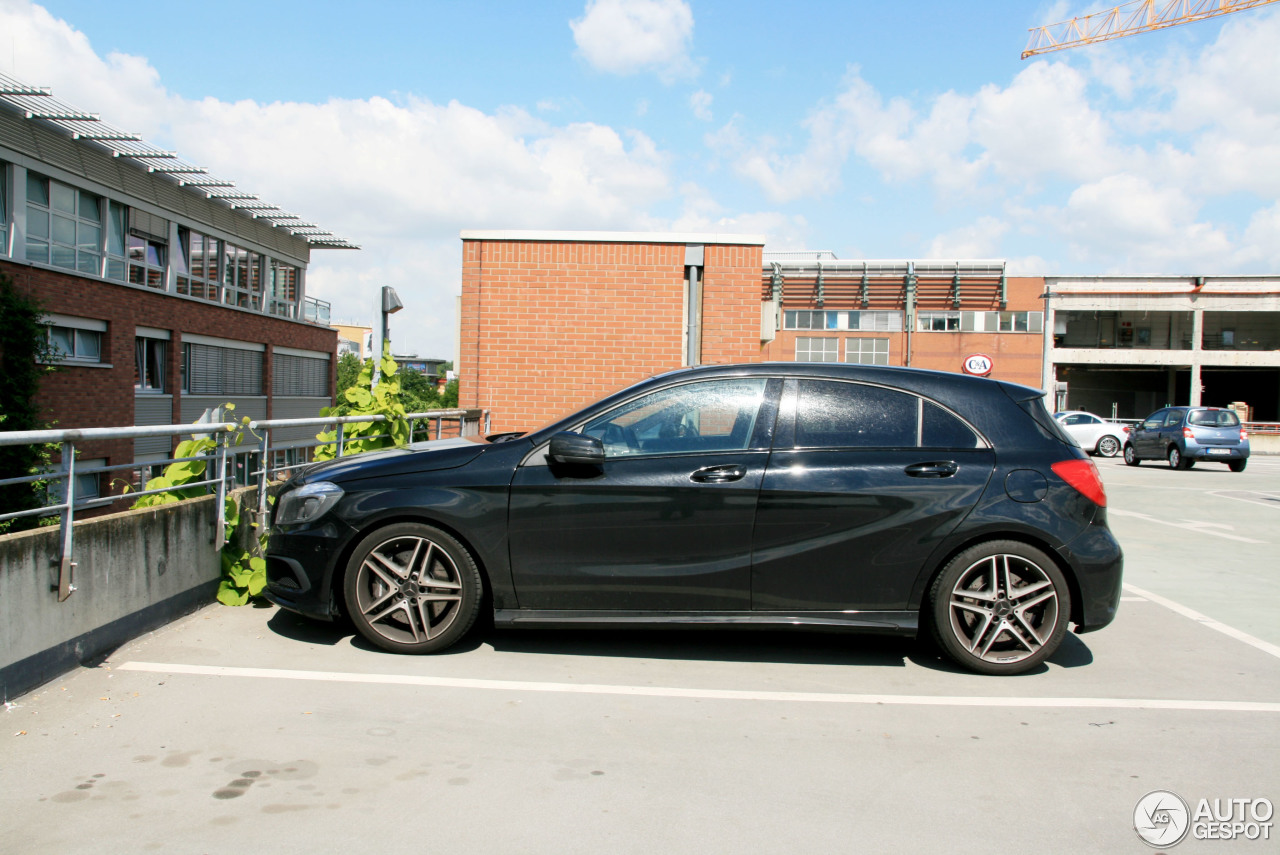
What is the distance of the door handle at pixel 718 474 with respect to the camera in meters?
4.74

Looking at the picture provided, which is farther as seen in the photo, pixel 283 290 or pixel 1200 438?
pixel 283 290

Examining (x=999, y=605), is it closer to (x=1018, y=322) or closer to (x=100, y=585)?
(x=100, y=585)

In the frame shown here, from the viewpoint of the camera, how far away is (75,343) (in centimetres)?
2639

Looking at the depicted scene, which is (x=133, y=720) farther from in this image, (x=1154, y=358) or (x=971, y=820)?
(x=1154, y=358)

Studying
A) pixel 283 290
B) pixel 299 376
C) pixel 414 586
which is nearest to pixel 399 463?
pixel 414 586

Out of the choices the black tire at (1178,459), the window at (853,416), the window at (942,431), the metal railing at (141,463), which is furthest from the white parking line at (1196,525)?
the black tire at (1178,459)

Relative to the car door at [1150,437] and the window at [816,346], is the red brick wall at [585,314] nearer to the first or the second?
the car door at [1150,437]

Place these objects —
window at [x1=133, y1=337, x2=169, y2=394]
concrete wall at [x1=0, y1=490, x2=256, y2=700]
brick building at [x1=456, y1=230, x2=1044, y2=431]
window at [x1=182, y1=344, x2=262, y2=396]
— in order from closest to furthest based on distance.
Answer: concrete wall at [x1=0, y1=490, x2=256, y2=700] → brick building at [x1=456, y1=230, x2=1044, y2=431] → window at [x1=133, y1=337, x2=169, y2=394] → window at [x1=182, y1=344, x2=262, y2=396]

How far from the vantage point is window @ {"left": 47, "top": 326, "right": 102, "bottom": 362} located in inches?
999

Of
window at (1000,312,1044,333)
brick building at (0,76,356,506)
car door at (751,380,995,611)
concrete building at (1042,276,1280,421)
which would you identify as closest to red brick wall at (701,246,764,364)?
car door at (751,380,995,611)

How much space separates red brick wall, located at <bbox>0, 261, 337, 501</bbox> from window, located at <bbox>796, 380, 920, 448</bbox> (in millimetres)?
23321

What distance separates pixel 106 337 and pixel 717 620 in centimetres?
2837

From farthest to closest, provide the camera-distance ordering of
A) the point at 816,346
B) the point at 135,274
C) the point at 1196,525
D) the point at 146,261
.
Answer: the point at 816,346 → the point at 146,261 → the point at 135,274 → the point at 1196,525

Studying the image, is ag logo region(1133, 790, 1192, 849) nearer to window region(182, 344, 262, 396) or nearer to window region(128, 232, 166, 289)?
window region(128, 232, 166, 289)
